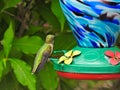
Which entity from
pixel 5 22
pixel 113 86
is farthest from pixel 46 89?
pixel 113 86

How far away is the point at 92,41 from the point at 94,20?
0.31 feet

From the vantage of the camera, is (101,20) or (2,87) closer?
(101,20)

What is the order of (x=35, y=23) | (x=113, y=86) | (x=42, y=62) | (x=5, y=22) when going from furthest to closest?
(x=113, y=86)
(x=35, y=23)
(x=5, y=22)
(x=42, y=62)

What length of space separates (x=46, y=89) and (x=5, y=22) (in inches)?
17.0

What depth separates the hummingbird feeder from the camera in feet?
6.51

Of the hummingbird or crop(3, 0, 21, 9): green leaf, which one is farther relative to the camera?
crop(3, 0, 21, 9): green leaf

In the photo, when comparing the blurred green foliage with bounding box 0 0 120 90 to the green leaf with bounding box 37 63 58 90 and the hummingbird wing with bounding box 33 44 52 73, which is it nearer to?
the green leaf with bounding box 37 63 58 90

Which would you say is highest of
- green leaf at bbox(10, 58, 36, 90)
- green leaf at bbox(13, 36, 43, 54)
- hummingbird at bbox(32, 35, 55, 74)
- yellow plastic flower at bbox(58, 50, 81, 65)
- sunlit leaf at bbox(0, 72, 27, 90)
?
hummingbird at bbox(32, 35, 55, 74)

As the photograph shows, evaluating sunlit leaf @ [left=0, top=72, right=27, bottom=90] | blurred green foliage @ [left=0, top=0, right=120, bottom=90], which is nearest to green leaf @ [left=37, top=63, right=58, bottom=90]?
blurred green foliage @ [left=0, top=0, right=120, bottom=90]

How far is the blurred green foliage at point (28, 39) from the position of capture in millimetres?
2311

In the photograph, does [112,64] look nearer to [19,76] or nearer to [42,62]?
[42,62]

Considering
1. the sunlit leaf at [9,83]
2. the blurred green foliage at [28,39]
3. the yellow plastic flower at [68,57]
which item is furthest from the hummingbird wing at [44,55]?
the sunlit leaf at [9,83]

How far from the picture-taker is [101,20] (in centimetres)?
207

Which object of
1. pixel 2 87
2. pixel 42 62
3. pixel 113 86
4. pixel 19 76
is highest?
pixel 42 62
